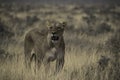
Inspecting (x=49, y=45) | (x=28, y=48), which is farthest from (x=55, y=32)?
(x=28, y=48)

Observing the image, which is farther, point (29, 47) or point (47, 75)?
point (29, 47)

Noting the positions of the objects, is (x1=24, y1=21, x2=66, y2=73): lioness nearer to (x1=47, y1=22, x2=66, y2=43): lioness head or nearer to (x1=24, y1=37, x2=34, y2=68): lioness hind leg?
(x1=47, y1=22, x2=66, y2=43): lioness head

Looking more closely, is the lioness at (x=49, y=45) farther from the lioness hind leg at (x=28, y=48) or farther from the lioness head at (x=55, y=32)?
the lioness hind leg at (x=28, y=48)

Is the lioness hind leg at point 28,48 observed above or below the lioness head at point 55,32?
below

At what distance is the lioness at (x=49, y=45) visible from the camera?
8.25 metres

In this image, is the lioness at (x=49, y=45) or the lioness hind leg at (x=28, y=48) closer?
the lioness at (x=49, y=45)

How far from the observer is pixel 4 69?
317 inches

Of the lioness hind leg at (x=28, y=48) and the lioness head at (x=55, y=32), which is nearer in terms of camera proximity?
the lioness head at (x=55, y=32)

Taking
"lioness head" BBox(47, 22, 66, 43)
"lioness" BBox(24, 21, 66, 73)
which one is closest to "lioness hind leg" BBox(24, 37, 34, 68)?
"lioness" BBox(24, 21, 66, 73)

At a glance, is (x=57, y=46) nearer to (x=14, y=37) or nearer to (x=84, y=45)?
(x=84, y=45)

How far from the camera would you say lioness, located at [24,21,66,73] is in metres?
8.25

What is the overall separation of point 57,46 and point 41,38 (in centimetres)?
59

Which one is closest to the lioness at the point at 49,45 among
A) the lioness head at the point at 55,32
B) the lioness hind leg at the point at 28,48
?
the lioness head at the point at 55,32

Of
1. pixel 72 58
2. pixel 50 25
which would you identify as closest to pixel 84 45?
pixel 72 58
